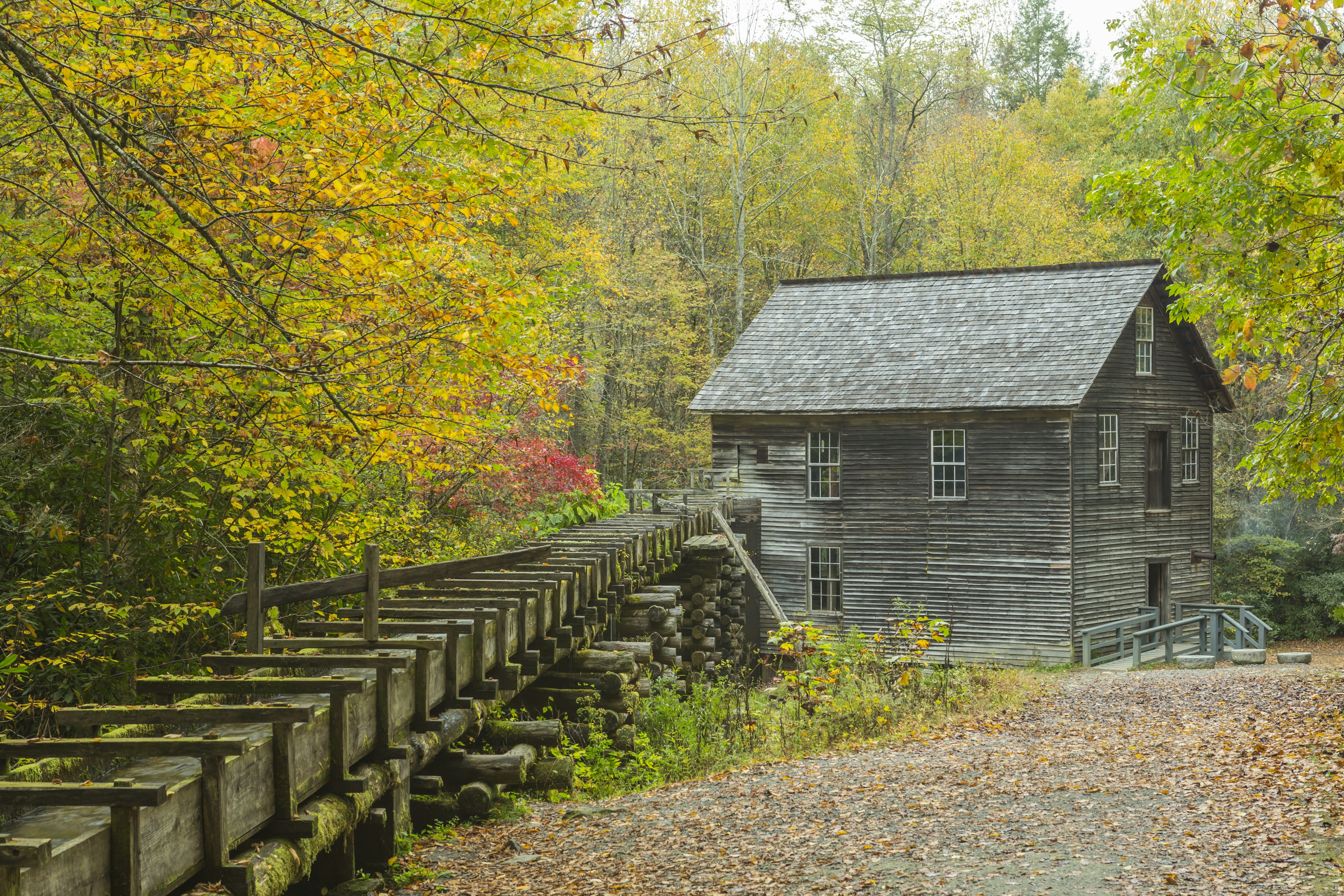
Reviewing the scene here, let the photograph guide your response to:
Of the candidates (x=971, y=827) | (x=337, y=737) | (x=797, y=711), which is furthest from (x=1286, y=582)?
(x=337, y=737)

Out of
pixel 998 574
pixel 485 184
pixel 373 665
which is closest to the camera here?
pixel 373 665

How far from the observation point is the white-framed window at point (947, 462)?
2523 centimetres

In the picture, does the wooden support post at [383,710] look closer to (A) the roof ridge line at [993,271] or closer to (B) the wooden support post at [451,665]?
(B) the wooden support post at [451,665]

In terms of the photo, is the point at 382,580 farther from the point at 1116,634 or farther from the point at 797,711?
the point at 1116,634

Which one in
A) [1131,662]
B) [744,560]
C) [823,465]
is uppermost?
[823,465]

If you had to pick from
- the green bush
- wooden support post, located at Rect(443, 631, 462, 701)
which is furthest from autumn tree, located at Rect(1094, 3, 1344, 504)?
the green bush

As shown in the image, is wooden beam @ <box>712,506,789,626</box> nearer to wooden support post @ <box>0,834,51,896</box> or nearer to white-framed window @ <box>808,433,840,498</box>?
white-framed window @ <box>808,433,840,498</box>

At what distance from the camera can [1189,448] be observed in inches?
1103

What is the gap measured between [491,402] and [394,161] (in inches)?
157

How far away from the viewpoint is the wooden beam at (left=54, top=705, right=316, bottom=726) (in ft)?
15.3

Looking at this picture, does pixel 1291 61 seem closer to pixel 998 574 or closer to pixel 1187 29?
pixel 1187 29

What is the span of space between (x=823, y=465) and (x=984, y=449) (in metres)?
3.87

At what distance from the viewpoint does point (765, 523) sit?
2731 cm

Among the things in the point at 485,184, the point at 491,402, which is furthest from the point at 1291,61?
the point at 491,402
